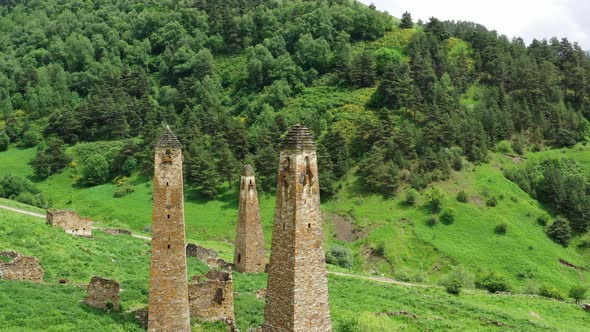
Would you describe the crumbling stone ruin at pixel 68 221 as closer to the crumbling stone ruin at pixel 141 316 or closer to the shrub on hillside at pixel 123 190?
the crumbling stone ruin at pixel 141 316

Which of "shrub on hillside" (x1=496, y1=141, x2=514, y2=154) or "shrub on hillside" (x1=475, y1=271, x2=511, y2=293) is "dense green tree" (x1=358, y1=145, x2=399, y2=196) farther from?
"shrub on hillside" (x1=475, y1=271, x2=511, y2=293)

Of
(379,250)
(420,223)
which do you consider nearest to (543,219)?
(420,223)

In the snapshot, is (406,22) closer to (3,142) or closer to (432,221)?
(432,221)

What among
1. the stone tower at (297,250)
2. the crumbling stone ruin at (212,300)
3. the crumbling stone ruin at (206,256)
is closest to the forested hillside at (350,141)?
the crumbling stone ruin at (212,300)

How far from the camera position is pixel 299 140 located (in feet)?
49.6

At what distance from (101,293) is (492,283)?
35862mm

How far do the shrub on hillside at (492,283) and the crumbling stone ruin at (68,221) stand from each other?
34.0 meters

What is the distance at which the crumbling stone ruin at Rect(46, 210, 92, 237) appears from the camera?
38.6m

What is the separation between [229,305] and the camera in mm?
24641

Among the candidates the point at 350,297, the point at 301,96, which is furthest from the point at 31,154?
the point at 350,297

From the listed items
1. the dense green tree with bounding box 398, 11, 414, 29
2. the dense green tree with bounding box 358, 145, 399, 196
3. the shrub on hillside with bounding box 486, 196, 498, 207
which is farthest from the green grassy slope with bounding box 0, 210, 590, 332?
the dense green tree with bounding box 398, 11, 414, 29

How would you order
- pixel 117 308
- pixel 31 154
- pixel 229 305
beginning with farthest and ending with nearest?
1. pixel 31 154
2. pixel 229 305
3. pixel 117 308

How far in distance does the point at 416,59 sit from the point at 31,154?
6789 centimetres

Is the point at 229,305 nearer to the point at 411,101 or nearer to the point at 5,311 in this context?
the point at 5,311
